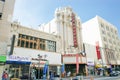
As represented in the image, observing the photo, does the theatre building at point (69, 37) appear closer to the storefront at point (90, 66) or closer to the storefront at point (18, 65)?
the storefront at point (90, 66)

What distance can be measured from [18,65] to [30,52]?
3.09m

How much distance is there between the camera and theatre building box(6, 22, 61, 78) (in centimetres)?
1966

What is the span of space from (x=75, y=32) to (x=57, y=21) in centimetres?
570

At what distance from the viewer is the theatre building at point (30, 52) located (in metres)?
19.7

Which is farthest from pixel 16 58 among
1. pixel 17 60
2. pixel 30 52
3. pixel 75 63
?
pixel 75 63

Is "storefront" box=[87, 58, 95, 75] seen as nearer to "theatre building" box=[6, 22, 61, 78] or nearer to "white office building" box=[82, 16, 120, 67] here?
"white office building" box=[82, 16, 120, 67]

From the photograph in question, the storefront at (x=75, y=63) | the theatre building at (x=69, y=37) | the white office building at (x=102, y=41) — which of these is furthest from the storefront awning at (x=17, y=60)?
the white office building at (x=102, y=41)

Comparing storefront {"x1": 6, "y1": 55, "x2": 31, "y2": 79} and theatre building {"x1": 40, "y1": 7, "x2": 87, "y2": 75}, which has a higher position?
theatre building {"x1": 40, "y1": 7, "x2": 87, "y2": 75}

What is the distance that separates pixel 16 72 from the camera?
1967 cm

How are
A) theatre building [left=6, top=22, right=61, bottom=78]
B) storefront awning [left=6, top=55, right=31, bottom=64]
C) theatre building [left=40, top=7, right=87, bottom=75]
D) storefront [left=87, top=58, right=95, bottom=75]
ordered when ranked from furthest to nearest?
1. storefront [left=87, top=58, right=95, bottom=75]
2. theatre building [left=40, top=7, right=87, bottom=75]
3. theatre building [left=6, top=22, right=61, bottom=78]
4. storefront awning [left=6, top=55, right=31, bottom=64]

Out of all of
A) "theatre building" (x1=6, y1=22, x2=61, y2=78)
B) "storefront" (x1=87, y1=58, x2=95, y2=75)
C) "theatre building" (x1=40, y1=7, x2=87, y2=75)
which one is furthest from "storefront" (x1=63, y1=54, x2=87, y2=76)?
"theatre building" (x1=6, y1=22, x2=61, y2=78)

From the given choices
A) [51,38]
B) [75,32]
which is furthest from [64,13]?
[51,38]

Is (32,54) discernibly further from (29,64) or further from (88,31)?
(88,31)

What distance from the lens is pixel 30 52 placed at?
21750 mm
